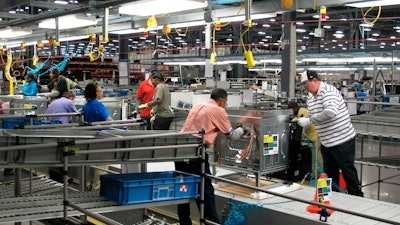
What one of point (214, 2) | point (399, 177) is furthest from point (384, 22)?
point (214, 2)

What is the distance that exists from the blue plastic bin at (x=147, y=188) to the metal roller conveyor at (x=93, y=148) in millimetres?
183

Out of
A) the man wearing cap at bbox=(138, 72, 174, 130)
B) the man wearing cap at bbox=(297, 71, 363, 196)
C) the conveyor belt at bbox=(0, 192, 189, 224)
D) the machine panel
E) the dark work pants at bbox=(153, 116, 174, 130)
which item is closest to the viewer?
the conveyor belt at bbox=(0, 192, 189, 224)

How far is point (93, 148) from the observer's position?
343 centimetres

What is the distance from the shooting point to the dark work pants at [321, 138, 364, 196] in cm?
509

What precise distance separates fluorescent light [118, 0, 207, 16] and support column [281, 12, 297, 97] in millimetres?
4838

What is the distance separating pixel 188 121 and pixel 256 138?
2.68ft

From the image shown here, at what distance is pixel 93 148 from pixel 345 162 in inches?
118

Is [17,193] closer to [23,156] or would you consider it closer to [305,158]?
[23,156]

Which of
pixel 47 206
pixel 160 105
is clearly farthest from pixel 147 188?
pixel 160 105

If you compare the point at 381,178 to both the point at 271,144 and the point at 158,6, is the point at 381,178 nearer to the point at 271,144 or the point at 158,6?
the point at 271,144

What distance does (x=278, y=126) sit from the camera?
503 cm

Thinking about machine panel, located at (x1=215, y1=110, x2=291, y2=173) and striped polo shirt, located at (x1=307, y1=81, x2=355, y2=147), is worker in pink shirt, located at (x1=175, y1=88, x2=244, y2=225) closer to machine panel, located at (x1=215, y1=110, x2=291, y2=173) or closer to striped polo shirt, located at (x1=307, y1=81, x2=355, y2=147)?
machine panel, located at (x1=215, y1=110, x2=291, y2=173)

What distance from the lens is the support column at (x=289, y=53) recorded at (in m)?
9.68

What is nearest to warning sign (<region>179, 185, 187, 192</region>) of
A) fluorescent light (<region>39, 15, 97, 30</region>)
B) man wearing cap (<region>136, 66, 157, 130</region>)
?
fluorescent light (<region>39, 15, 97, 30</region>)
